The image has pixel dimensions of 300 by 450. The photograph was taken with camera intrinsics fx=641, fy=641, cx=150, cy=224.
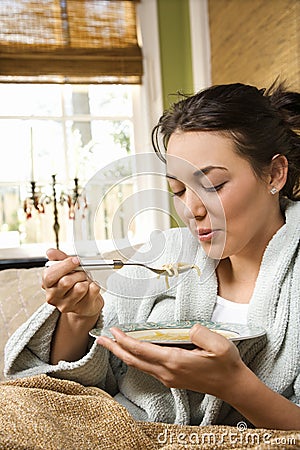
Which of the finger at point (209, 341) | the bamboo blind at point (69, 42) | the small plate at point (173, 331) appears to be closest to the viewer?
the finger at point (209, 341)

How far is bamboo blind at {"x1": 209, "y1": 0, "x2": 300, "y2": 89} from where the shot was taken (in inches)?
102

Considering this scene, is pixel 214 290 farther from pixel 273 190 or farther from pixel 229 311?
pixel 273 190

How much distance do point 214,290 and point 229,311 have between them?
0.17 feet

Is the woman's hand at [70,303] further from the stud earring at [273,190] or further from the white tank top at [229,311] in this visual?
the stud earring at [273,190]

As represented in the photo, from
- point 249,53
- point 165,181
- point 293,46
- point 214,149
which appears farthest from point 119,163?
point 249,53

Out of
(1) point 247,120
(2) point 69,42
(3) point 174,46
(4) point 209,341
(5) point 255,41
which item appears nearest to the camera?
(4) point 209,341

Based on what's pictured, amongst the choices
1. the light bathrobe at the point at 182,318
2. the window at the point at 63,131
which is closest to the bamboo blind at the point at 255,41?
the window at the point at 63,131

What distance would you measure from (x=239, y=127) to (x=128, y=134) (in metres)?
2.61

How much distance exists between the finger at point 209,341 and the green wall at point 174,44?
9.38ft

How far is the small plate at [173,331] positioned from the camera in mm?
1059

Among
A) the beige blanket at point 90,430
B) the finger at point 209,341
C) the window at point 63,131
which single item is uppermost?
the window at point 63,131

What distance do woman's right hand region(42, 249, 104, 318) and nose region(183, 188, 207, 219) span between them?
21 centimetres

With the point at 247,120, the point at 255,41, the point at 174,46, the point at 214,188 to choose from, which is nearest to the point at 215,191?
the point at 214,188

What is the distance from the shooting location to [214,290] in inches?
50.4
